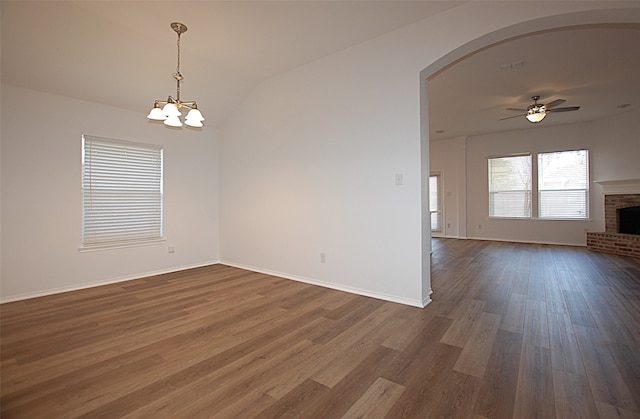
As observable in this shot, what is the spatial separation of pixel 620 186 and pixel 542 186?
1421mm

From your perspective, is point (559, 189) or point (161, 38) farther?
point (559, 189)

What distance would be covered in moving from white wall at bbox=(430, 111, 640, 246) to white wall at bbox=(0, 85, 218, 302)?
7.65 m

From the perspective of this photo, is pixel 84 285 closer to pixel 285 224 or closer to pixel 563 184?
pixel 285 224

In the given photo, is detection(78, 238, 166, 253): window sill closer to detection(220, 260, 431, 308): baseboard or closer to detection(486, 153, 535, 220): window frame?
detection(220, 260, 431, 308): baseboard

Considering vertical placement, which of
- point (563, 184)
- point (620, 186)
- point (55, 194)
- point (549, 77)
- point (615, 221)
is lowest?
point (615, 221)

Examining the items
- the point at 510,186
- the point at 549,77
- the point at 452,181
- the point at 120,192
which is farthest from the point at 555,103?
the point at 120,192

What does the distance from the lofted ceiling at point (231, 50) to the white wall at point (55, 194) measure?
0.28m

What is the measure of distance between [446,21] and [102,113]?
462cm

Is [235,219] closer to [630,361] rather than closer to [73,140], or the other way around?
[73,140]

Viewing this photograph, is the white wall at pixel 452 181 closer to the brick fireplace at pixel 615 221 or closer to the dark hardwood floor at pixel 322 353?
the brick fireplace at pixel 615 221

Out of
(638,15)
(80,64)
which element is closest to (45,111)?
(80,64)

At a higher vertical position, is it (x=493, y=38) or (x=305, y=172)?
(x=493, y=38)

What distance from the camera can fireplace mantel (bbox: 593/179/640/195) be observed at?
20.1ft

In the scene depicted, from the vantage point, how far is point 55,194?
3766mm
